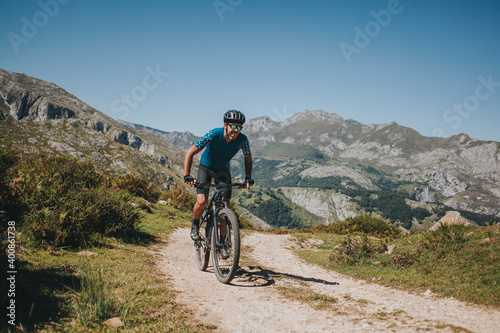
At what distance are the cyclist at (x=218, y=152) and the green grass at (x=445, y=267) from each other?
4727 millimetres

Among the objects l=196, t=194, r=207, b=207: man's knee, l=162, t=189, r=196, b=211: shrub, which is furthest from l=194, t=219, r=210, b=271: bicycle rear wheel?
l=162, t=189, r=196, b=211: shrub

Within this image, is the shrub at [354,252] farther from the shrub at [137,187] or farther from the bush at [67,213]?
the shrub at [137,187]

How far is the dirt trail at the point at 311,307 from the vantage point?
155 inches

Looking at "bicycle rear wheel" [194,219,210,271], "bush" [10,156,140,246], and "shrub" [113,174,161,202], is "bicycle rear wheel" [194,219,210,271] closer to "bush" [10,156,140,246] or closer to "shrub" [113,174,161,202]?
"bush" [10,156,140,246]

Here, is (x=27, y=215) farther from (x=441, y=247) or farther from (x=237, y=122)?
(x=441, y=247)

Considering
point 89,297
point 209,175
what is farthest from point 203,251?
point 89,297

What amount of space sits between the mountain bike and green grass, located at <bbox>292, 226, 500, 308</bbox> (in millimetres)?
4232

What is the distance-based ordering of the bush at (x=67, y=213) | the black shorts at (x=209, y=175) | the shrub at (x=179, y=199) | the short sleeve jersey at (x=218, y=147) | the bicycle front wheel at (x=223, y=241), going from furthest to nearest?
1. the shrub at (x=179, y=199)
2. the black shorts at (x=209, y=175)
3. the short sleeve jersey at (x=218, y=147)
4. the bicycle front wheel at (x=223, y=241)
5. the bush at (x=67, y=213)

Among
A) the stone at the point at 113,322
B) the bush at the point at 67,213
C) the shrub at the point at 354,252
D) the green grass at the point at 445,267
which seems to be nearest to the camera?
the stone at the point at 113,322

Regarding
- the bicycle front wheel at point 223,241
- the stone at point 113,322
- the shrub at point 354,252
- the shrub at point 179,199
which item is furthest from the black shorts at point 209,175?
the shrub at point 179,199

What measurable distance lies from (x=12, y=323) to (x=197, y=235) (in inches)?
184

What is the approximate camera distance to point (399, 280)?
668 centimetres

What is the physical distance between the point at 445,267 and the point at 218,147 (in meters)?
6.45

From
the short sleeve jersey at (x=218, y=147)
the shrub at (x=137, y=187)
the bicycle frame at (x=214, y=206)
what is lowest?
the shrub at (x=137, y=187)
